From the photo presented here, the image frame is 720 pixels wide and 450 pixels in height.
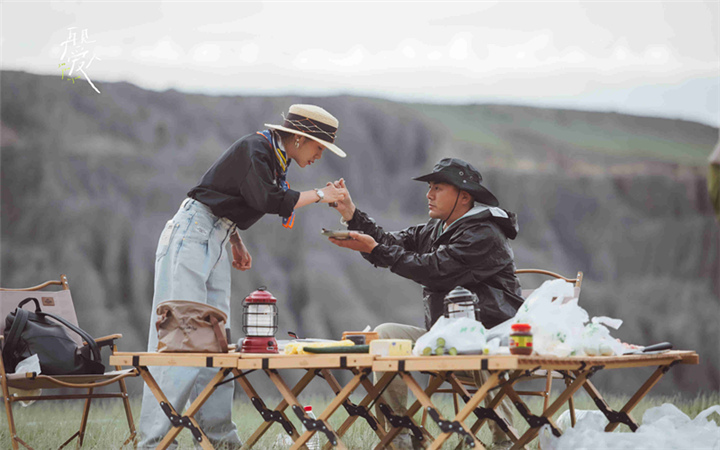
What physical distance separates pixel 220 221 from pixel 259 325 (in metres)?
0.81

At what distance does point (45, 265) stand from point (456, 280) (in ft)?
37.5

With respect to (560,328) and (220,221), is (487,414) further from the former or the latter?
(220,221)

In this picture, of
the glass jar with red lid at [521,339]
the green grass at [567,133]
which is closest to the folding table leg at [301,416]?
the glass jar with red lid at [521,339]

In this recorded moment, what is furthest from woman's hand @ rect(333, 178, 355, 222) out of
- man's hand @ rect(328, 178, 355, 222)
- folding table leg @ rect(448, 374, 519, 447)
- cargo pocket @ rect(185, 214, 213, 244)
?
folding table leg @ rect(448, 374, 519, 447)

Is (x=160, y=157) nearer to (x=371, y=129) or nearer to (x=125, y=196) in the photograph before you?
(x=125, y=196)

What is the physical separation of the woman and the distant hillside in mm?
9136

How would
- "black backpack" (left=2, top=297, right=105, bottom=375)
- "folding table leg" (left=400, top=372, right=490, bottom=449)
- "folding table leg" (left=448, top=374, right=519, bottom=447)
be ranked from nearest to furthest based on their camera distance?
"folding table leg" (left=400, top=372, right=490, bottom=449), "folding table leg" (left=448, top=374, right=519, bottom=447), "black backpack" (left=2, top=297, right=105, bottom=375)

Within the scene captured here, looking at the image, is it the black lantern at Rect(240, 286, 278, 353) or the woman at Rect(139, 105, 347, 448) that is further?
the woman at Rect(139, 105, 347, 448)

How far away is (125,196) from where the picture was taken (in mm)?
13688

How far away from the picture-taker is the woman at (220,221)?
3.13 metres

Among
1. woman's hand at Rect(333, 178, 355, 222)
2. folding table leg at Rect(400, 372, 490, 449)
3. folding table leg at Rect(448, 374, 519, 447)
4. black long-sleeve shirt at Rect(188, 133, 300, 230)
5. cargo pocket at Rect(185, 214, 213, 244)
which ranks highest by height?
black long-sleeve shirt at Rect(188, 133, 300, 230)

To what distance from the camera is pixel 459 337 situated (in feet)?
7.38

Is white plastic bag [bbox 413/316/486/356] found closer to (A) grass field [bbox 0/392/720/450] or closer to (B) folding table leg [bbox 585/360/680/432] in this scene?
(B) folding table leg [bbox 585/360/680/432]

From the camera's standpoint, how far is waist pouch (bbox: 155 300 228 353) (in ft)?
8.54
